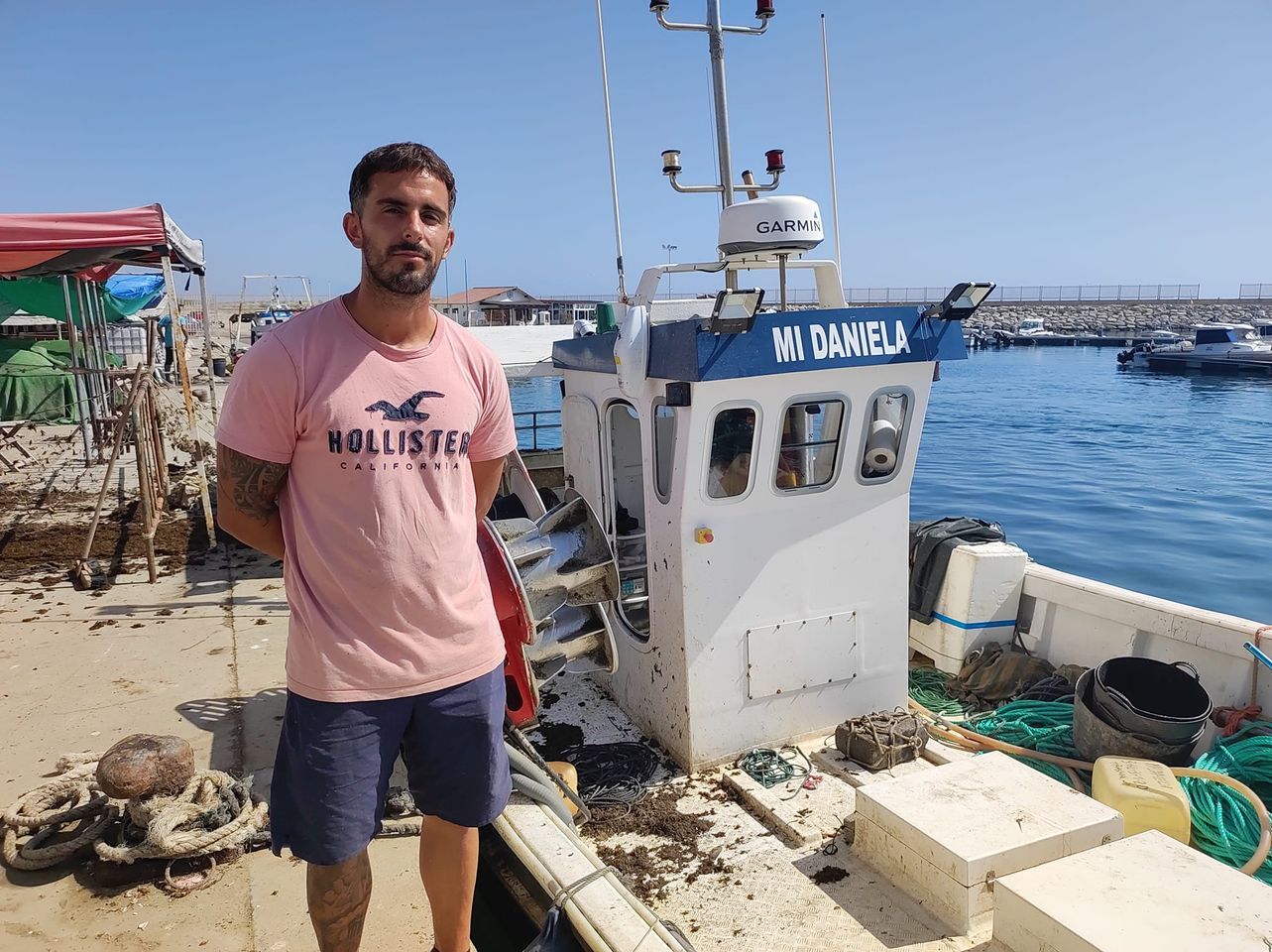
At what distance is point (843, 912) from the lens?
3.44 metres

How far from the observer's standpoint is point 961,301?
4406 millimetres

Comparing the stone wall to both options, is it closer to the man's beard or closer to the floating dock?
the floating dock

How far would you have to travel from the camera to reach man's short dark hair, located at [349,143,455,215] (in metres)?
2.02

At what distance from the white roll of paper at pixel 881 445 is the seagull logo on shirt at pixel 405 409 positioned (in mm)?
→ 3110

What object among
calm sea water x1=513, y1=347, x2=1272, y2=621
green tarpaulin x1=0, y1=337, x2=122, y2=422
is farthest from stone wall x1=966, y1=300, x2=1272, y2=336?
green tarpaulin x1=0, y1=337, x2=122, y2=422

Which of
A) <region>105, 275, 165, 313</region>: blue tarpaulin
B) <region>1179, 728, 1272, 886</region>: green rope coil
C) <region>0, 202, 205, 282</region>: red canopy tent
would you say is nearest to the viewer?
<region>1179, 728, 1272, 886</region>: green rope coil

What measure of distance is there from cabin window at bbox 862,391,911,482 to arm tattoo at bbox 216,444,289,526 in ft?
10.9

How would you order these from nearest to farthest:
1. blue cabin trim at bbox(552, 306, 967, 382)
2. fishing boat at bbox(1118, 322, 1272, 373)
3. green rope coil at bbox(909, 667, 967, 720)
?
blue cabin trim at bbox(552, 306, 967, 382), green rope coil at bbox(909, 667, 967, 720), fishing boat at bbox(1118, 322, 1272, 373)

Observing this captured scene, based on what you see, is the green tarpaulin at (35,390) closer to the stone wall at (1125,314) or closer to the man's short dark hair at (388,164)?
the man's short dark hair at (388,164)

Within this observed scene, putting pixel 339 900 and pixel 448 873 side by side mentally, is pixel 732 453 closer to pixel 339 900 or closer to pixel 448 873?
pixel 448 873

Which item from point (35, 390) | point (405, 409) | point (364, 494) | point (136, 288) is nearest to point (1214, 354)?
point (136, 288)

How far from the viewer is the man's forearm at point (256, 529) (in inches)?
82.4

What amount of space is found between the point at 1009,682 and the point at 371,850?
14.0 ft

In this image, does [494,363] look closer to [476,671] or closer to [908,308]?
[476,671]
